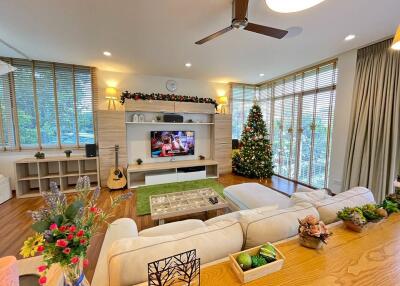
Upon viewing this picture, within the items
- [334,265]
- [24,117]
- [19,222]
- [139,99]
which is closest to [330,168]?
[334,265]

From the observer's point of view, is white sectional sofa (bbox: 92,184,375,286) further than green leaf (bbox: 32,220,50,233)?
Yes

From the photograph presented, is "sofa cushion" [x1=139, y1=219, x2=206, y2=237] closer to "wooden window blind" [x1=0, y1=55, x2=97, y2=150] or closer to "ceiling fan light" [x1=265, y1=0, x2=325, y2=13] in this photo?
"ceiling fan light" [x1=265, y1=0, x2=325, y2=13]

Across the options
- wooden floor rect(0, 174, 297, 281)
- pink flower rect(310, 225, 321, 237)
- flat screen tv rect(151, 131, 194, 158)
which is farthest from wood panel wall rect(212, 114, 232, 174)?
pink flower rect(310, 225, 321, 237)

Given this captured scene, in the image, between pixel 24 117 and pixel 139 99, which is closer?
pixel 24 117

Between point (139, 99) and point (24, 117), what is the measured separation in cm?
228

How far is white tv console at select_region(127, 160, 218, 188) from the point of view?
386 cm

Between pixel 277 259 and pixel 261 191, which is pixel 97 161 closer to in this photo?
pixel 261 191

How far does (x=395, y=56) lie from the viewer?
250 centimetres

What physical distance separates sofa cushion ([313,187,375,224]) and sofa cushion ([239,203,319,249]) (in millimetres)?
232

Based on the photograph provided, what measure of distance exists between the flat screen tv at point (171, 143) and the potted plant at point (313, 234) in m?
3.60

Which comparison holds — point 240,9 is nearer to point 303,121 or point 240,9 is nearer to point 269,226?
point 269,226

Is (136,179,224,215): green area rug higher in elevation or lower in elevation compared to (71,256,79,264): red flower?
lower

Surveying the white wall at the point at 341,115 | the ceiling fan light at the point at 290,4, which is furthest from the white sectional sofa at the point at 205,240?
the white wall at the point at 341,115

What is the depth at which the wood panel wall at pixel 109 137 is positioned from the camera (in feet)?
Answer: 11.9
